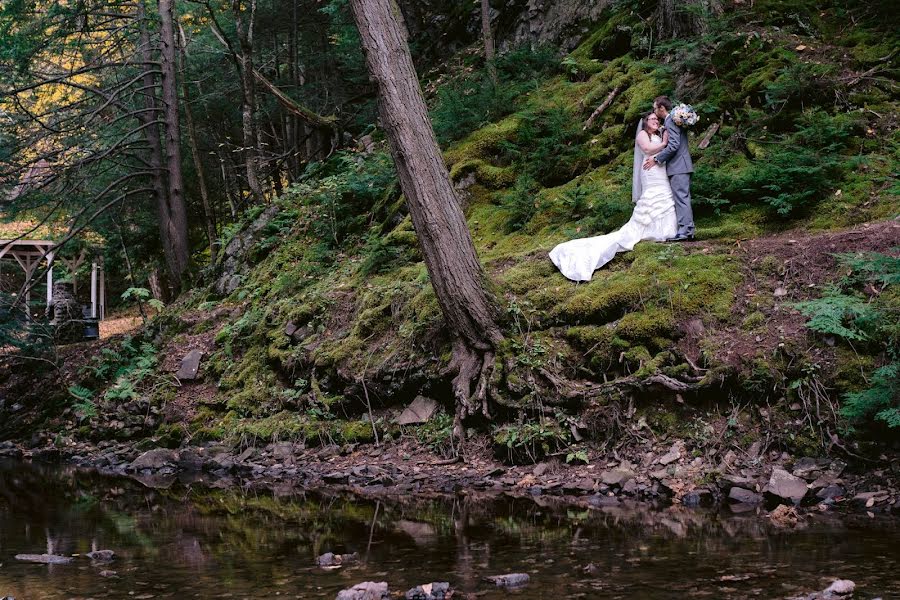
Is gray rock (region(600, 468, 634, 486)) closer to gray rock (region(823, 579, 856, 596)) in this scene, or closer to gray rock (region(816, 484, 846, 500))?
gray rock (region(816, 484, 846, 500))

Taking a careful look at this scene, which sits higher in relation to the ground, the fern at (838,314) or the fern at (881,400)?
the fern at (838,314)

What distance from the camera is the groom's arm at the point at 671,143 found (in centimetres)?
1000

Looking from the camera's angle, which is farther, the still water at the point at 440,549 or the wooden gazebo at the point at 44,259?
the wooden gazebo at the point at 44,259

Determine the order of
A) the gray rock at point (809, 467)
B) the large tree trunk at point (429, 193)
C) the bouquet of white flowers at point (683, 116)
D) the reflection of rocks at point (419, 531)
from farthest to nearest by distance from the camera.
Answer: the bouquet of white flowers at point (683, 116), the large tree trunk at point (429, 193), the gray rock at point (809, 467), the reflection of rocks at point (419, 531)

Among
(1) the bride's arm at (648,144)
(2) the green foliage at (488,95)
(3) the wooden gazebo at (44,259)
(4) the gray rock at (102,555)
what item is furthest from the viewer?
(3) the wooden gazebo at (44,259)

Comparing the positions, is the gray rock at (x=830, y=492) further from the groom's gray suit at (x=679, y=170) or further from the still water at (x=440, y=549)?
the groom's gray suit at (x=679, y=170)

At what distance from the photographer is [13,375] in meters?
15.8

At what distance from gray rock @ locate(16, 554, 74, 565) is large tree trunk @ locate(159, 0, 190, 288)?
12.0 meters

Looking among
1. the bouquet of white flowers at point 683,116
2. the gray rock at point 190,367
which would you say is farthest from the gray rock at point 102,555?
the bouquet of white flowers at point 683,116

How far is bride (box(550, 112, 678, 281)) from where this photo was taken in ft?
31.5

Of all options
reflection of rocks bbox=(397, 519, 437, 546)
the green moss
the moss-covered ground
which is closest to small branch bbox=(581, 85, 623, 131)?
the moss-covered ground

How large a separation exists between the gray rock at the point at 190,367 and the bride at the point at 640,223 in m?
6.73

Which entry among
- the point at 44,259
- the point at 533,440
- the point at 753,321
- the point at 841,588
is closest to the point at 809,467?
the point at 753,321

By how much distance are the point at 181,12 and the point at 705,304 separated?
20.4m
